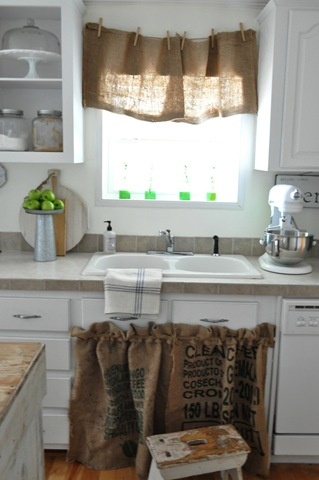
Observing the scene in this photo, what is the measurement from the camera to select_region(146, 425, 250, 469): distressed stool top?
6.12 feet

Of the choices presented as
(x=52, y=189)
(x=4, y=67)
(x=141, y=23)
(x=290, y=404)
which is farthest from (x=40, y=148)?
(x=290, y=404)

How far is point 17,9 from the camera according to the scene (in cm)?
233

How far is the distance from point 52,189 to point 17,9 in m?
0.92

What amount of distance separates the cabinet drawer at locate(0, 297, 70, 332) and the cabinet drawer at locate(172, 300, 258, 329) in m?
0.51

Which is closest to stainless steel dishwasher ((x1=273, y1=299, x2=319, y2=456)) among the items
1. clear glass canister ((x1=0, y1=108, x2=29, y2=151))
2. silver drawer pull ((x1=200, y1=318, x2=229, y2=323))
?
silver drawer pull ((x1=200, y1=318, x2=229, y2=323))

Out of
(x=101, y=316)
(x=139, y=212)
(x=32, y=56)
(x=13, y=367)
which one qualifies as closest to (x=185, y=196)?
(x=139, y=212)

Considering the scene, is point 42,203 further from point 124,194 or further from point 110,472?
point 110,472

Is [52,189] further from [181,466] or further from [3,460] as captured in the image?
[3,460]

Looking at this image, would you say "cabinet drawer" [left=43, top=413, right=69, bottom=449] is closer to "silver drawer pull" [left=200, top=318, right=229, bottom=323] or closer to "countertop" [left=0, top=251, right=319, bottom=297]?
"countertop" [left=0, top=251, right=319, bottom=297]

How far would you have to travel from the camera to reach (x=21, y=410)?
1.02 metres

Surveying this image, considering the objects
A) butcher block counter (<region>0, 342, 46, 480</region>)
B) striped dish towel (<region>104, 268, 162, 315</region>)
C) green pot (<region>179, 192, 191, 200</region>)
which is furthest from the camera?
green pot (<region>179, 192, 191, 200</region>)

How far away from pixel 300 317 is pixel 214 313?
1.27 feet

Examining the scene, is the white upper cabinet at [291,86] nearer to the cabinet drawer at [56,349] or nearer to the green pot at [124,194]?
the green pot at [124,194]

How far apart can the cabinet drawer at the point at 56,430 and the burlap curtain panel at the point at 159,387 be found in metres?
0.04
